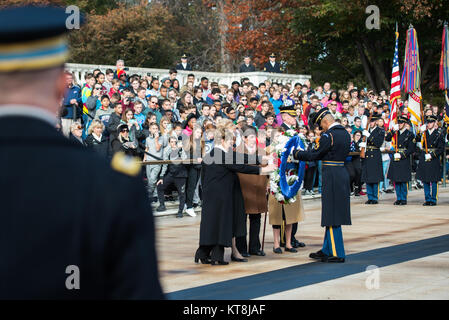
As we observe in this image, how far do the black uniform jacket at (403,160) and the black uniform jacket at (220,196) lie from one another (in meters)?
8.85

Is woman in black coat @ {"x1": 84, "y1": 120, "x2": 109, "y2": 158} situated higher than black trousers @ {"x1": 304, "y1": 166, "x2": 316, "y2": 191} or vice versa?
woman in black coat @ {"x1": 84, "y1": 120, "x2": 109, "y2": 158}

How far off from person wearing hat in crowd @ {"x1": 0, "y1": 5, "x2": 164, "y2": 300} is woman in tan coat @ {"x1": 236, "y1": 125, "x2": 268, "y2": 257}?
930 cm

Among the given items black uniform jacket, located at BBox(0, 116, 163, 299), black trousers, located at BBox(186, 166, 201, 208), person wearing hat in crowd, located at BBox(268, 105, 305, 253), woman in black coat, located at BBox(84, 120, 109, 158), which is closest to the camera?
black uniform jacket, located at BBox(0, 116, 163, 299)

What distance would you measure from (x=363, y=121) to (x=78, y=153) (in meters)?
20.7

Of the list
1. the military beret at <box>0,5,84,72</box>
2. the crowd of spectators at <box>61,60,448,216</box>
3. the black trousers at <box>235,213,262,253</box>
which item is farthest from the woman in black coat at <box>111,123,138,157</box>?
the military beret at <box>0,5,84,72</box>

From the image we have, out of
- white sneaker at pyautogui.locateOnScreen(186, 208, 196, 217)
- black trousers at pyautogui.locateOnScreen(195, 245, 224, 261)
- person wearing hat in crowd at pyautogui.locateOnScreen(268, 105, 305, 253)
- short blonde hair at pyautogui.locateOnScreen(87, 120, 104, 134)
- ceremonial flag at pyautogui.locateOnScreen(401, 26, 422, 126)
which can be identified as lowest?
black trousers at pyautogui.locateOnScreen(195, 245, 224, 261)

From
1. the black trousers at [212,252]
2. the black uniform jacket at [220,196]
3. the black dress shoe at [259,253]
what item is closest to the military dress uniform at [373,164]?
the black dress shoe at [259,253]

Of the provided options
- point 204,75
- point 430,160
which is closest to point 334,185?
point 430,160

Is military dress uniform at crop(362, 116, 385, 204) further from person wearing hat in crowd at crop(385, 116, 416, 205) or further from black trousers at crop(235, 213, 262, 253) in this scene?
black trousers at crop(235, 213, 262, 253)

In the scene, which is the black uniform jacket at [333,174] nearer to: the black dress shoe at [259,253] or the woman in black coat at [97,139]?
the black dress shoe at [259,253]

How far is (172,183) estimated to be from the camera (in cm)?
1628

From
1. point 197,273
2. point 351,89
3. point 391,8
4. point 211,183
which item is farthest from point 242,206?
point 391,8

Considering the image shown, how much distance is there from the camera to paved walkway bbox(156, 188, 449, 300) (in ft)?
28.1

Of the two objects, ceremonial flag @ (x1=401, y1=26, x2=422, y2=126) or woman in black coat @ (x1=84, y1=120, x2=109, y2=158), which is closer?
woman in black coat @ (x1=84, y1=120, x2=109, y2=158)
